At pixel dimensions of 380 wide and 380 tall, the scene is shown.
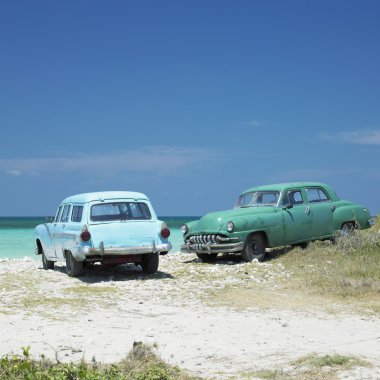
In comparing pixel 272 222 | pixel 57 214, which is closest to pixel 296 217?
pixel 272 222

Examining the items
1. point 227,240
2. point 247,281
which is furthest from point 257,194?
point 247,281

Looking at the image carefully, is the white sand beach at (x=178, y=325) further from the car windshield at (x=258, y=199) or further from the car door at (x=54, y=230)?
the car windshield at (x=258, y=199)

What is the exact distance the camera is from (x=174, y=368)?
21.0ft

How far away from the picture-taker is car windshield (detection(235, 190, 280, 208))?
55.8 feet

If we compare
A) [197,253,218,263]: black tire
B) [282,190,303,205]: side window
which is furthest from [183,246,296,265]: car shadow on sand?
[282,190,303,205]: side window

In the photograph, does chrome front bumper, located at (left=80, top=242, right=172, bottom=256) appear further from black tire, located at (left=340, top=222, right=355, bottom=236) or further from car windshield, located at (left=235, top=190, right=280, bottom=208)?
black tire, located at (left=340, top=222, right=355, bottom=236)

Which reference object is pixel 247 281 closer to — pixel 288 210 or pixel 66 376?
pixel 288 210

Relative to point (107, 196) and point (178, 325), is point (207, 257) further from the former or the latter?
point (178, 325)

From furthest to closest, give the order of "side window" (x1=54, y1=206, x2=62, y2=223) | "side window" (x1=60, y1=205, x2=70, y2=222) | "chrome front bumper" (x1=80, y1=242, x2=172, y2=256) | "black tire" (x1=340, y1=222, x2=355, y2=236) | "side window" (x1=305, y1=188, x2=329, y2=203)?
"black tire" (x1=340, y1=222, x2=355, y2=236) → "side window" (x1=305, y1=188, x2=329, y2=203) → "side window" (x1=54, y1=206, x2=62, y2=223) → "side window" (x1=60, y1=205, x2=70, y2=222) → "chrome front bumper" (x1=80, y1=242, x2=172, y2=256)

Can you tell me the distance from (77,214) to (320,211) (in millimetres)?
6971

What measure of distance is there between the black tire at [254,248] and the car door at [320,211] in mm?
1985

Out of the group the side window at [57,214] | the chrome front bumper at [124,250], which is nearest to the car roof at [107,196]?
the side window at [57,214]

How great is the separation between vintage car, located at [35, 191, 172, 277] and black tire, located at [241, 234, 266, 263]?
2.80 metres

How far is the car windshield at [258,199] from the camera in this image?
17.0m
